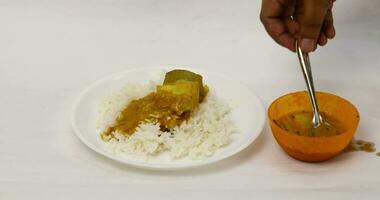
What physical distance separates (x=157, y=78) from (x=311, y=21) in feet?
1.23

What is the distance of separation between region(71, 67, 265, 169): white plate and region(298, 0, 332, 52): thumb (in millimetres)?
161

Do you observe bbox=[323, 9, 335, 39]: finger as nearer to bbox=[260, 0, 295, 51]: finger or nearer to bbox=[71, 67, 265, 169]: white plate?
bbox=[260, 0, 295, 51]: finger

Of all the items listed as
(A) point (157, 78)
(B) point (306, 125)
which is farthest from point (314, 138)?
(A) point (157, 78)

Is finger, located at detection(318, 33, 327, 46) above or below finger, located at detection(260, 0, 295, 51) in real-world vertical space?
below

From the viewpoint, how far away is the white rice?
1.02 m

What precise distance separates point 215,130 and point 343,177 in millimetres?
223

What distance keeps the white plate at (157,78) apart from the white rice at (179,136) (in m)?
0.01

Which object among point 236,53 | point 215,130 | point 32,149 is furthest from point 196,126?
point 236,53

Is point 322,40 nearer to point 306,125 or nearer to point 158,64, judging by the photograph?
point 306,125

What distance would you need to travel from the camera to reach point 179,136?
1.04 m

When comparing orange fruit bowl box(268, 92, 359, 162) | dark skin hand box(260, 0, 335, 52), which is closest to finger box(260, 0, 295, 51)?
dark skin hand box(260, 0, 335, 52)

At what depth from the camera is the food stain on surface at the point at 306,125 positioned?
39.8 inches

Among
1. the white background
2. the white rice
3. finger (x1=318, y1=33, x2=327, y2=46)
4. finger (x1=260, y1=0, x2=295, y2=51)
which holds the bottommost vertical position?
the white background

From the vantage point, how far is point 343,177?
1.00 metres
